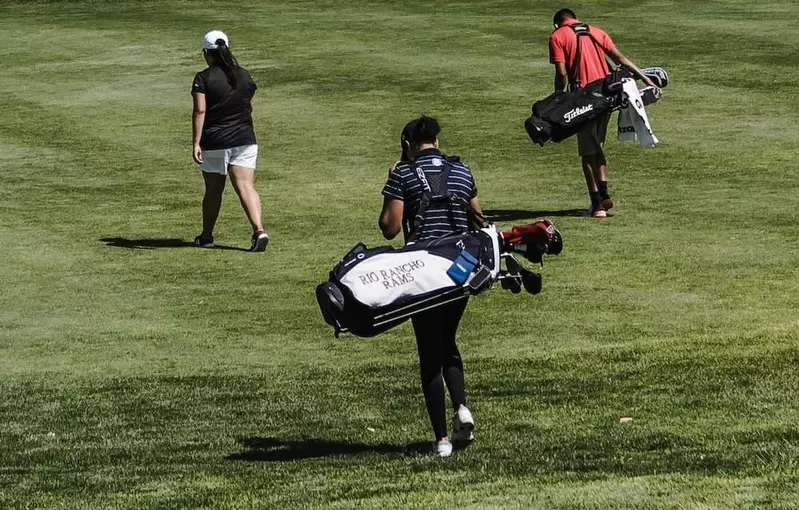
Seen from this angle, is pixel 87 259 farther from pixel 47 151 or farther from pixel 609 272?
pixel 47 151

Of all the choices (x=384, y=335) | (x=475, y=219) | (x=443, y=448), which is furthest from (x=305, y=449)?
(x=384, y=335)

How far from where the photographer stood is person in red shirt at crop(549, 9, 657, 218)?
14531 mm

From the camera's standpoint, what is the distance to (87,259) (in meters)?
13.9

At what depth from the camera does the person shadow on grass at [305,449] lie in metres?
8.10

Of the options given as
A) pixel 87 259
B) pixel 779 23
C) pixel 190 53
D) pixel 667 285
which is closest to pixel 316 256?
pixel 87 259

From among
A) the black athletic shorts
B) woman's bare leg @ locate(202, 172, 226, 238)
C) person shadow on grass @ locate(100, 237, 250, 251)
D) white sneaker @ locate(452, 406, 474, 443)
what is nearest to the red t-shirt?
the black athletic shorts

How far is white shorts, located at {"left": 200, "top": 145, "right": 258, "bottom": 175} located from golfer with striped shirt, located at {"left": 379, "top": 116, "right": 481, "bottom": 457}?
21.2ft

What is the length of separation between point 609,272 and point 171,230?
4.69 metres

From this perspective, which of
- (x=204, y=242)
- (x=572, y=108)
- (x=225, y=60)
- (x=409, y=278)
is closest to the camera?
(x=409, y=278)

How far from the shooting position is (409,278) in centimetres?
720

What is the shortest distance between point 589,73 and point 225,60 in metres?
3.28

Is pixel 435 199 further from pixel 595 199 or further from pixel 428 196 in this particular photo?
pixel 595 199

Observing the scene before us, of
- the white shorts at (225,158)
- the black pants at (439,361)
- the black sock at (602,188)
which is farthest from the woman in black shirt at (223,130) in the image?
the black pants at (439,361)

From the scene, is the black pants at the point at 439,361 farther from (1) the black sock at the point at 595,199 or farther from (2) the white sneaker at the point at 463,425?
(1) the black sock at the point at 595,199
